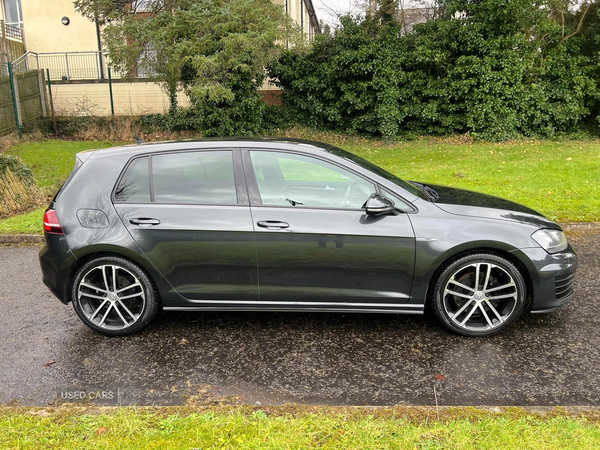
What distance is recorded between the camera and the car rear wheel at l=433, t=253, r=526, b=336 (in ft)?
13.1

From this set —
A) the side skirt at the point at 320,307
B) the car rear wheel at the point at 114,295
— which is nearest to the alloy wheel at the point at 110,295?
the car rear wheel at the point at 114,295

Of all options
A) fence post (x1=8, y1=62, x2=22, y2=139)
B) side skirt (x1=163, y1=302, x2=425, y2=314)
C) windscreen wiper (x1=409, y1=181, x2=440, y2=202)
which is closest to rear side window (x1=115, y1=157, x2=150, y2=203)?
side skirt (x1=163, y1=302, x2=425, y2=314)

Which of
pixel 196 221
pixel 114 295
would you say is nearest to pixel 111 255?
pixel 114 295

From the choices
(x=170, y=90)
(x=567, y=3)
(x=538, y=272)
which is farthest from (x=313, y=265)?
→ (x=567, y=3)

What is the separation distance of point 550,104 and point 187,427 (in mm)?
18063

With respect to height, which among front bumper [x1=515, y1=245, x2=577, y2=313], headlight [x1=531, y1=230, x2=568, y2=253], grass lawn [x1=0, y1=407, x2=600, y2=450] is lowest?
grass lawn [x1=0, y1=407, x2=600, y2=450]

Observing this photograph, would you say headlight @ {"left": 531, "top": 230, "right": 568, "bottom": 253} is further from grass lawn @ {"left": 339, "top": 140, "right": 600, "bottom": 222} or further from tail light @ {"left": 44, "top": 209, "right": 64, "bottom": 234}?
tail light @ {"left": 44, "top": 209, "right": 64, "bottom": 234}

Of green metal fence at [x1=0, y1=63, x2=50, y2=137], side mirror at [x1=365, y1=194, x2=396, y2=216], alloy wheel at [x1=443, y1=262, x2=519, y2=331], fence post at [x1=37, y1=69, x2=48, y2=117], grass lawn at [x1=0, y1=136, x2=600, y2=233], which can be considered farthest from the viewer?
fence post at [x1=37, y1=69, x2=48, y2=117]

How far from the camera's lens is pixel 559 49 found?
17469 mm

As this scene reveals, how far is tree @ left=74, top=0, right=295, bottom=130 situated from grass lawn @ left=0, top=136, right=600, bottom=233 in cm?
326

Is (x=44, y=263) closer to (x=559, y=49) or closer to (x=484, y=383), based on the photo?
(x=484, y=383)

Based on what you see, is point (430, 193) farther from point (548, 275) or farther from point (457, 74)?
point (457, 74)

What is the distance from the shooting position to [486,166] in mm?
12398

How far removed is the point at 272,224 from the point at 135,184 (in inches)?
49.2
